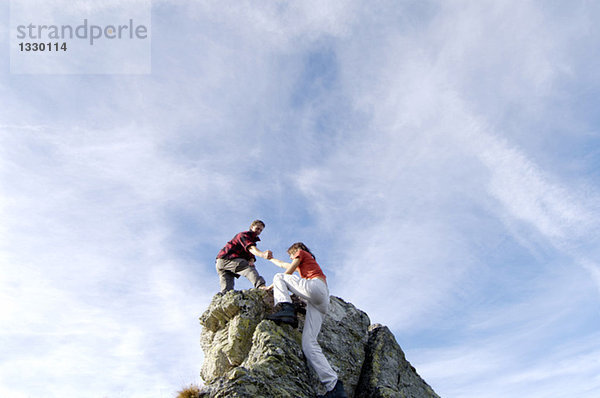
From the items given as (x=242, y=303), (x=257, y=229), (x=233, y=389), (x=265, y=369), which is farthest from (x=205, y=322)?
(x=233, y=389)

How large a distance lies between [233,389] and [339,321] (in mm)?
6488

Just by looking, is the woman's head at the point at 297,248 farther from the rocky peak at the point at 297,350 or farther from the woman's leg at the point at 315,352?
the rocky peak at the point at 297,350

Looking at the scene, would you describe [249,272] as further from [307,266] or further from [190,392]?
[190,392]

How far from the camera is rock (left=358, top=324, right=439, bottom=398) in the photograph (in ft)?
44.5

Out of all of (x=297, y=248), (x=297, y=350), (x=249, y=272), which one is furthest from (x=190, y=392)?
(x=249, y=272)

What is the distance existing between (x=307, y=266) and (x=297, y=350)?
8.06 feet

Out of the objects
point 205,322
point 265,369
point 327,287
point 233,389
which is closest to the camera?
point 233,389

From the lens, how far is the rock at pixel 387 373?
13.6 meters

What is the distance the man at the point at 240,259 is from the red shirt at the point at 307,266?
336 cm

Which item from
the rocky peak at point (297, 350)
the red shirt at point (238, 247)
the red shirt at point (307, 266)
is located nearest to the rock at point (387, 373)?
the rocky peak at point (297, 350)

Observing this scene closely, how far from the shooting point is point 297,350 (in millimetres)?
12352

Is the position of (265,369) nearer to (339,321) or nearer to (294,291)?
(294,291)

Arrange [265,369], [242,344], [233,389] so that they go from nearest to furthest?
[233,389]
[265,369]
[242,344]

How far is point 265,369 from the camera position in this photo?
10984 millimetres
